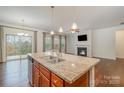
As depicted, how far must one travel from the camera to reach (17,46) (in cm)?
673

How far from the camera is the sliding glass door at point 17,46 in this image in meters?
6.16

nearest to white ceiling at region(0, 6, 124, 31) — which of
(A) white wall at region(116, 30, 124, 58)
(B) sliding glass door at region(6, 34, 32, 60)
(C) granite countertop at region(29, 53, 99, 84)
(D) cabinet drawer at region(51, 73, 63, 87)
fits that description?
(B) sliding glass door at region(6, 34, 32, 60)

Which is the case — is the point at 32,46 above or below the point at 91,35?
below

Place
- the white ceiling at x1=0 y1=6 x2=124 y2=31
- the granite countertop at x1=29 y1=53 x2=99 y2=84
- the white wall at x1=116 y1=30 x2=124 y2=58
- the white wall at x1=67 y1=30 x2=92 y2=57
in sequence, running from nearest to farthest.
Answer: the granite countertop at x1=29 y1=53 x2=99 y2=84
the white ceiling at x1=0 y1=6 x2=124 y2=31
the white wall at x1=116 y1=30 x2=124 y2=58
the white wall at x1=67 y1=30 x2=92 y2=57

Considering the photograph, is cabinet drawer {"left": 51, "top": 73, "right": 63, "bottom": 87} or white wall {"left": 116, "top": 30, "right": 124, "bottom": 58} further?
white wall {"left": 116, "top": 30, "right": 124, "bottom": 58}

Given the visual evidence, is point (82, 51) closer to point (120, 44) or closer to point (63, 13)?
point (120, 44)

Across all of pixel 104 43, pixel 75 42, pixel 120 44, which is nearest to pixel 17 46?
pixel 75 42

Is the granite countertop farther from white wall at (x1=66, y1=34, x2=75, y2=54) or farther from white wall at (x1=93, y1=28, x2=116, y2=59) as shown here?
white wall at (x1=66, y1=34, x2=75, y2=54)

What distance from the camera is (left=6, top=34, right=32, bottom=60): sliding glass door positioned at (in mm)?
6164
